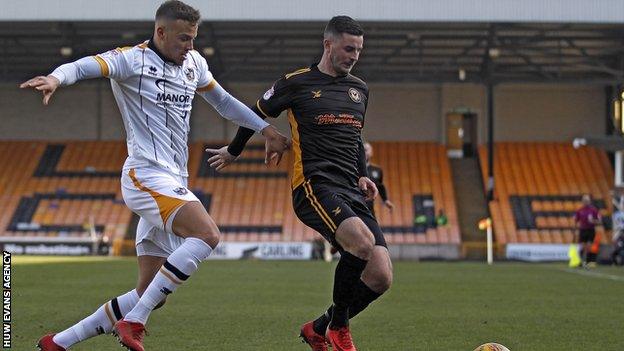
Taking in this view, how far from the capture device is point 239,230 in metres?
40.2

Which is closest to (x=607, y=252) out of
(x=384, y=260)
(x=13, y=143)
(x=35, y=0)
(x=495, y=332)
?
(x=35, y=0)

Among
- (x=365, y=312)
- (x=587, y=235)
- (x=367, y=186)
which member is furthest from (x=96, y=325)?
(x=587, y=235)

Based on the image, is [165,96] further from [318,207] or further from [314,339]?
[314,339]

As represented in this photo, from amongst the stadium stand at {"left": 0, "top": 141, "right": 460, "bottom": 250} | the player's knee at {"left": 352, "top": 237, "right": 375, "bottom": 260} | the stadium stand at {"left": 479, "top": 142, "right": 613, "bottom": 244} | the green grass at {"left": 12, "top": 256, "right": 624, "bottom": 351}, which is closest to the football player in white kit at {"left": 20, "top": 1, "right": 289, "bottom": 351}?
the player's knee at {"left": 352, "top": 237, "right": 375, "bottom": 260}

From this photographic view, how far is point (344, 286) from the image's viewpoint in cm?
796

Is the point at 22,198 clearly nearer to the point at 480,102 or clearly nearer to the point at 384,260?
the point at 480,102

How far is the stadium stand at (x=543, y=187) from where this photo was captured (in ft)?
130

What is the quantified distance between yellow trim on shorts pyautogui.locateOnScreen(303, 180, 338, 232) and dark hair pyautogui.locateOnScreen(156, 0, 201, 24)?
1.44 meters

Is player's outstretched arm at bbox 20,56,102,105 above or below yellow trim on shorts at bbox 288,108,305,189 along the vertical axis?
above

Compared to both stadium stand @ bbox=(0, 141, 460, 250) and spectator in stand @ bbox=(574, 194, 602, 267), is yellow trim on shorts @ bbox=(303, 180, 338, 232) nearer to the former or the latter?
spectator in stand @ bbox=(574, 194, 602, 267)

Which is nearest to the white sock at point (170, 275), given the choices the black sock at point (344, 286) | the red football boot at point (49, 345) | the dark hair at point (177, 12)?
the red football boot at point (49, 345)

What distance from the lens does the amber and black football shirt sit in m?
8.11

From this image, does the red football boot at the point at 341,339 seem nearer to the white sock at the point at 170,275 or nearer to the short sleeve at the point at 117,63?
the white sock at the point at 170,275

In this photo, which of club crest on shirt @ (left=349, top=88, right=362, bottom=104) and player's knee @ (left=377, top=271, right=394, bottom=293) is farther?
club crest on shirt @ (left=349, top=88, right=362, bottom=104)
